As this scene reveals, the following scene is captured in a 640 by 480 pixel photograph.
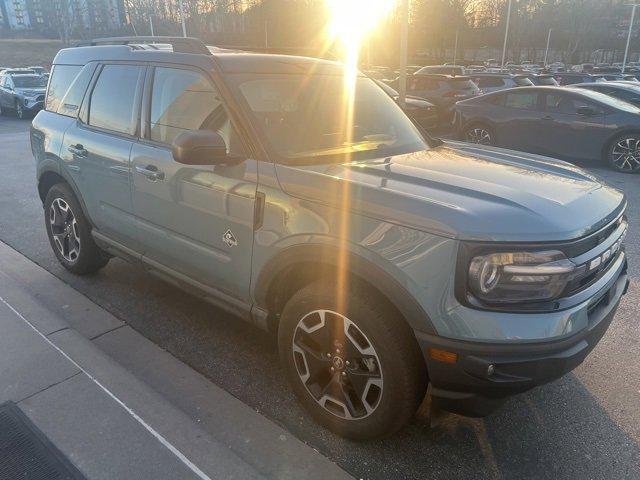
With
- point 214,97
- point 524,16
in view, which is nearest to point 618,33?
point 524,16

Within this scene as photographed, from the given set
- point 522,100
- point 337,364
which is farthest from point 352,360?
point 522,100

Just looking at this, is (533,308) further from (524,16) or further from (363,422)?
(524,16)

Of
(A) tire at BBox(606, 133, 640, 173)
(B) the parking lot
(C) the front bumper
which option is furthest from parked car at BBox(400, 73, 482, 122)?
(C) the front bumper

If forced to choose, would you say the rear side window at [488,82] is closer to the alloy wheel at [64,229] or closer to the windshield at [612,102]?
the windshield at [612,102]

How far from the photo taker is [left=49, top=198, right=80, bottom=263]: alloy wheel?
14.8 feet

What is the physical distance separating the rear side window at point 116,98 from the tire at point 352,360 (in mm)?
1997

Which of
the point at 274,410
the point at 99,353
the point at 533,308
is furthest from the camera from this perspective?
the point at 99,353

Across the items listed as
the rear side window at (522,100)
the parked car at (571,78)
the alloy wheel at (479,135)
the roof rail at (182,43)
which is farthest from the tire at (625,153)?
the parked car at (571,78)

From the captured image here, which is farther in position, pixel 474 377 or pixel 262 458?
pixel 262 458

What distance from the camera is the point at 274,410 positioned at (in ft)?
9.62

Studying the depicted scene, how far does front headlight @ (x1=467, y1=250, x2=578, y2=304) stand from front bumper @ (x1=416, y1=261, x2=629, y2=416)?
0.19 metres

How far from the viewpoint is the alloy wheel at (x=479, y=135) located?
36.3ft

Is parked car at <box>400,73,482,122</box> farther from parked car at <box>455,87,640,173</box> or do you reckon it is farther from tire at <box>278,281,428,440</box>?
tire at <box>278,281,428,440</box>

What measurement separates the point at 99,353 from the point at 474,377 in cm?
237
